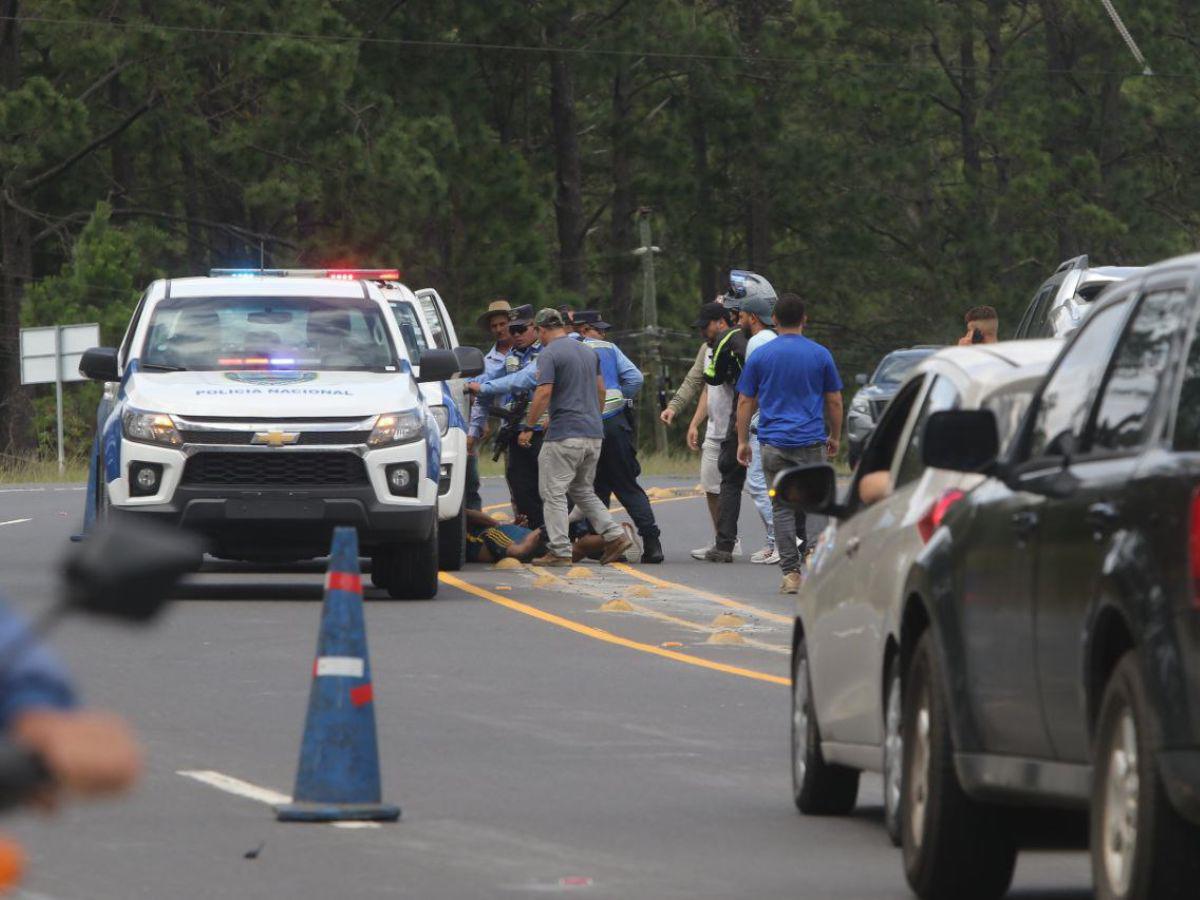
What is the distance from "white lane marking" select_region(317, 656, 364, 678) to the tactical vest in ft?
41.8

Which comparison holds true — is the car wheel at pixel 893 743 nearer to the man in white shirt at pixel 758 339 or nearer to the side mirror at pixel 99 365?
the side mirror at pixel 99 365

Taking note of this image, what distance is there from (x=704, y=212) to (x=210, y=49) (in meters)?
16.5

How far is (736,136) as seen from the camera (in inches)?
2554

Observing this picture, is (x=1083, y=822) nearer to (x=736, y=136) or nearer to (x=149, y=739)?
(x=149, y=739)

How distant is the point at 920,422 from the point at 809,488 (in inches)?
21.9

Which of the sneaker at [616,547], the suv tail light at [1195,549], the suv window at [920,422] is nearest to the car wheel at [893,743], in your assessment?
the suv window at [920,422]

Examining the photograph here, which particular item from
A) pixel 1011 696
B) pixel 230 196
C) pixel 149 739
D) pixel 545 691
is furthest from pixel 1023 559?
pixel 230 196

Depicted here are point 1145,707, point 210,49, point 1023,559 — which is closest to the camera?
point 1145,707

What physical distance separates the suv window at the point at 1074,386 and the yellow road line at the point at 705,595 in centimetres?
848

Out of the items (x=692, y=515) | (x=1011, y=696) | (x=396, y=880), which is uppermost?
(x=1011, y=696)

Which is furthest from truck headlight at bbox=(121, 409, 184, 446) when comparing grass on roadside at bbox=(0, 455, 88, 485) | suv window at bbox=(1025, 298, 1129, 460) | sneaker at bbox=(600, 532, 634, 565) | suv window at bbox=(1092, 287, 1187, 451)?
grass on roadside at bbox=(0, 455, 88, 485)

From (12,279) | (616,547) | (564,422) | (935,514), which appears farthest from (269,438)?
(12,279)

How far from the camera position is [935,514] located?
8.04 metres

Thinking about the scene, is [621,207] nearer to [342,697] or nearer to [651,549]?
[651,549]
